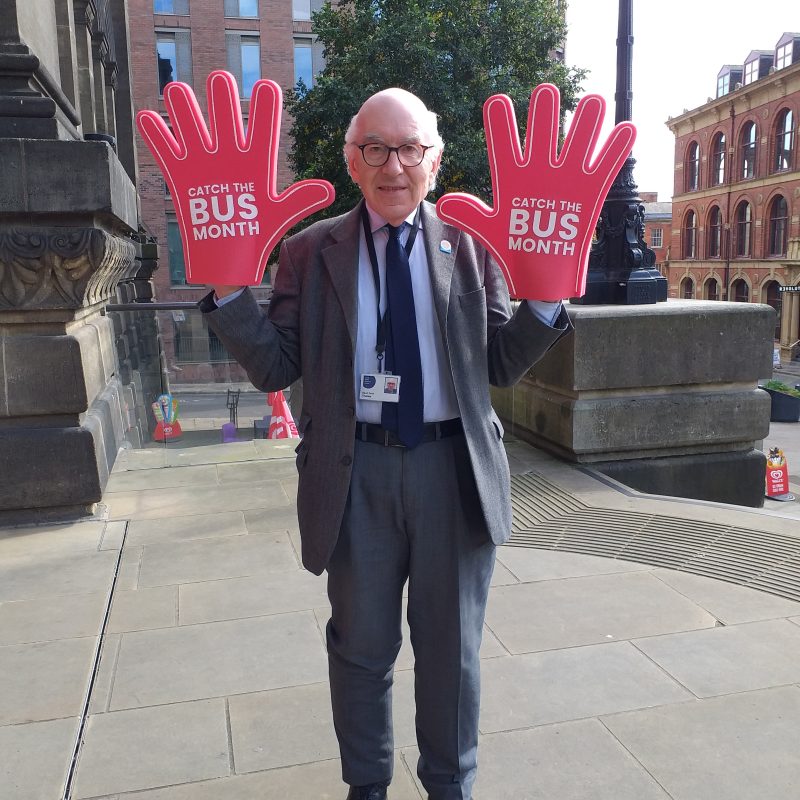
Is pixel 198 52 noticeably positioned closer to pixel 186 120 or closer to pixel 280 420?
pixel 280 420

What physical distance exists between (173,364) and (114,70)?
9.95 m

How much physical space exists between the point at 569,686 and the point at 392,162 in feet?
6.60

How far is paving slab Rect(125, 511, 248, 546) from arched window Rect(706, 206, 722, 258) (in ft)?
158

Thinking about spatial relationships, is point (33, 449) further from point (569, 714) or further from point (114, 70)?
point (114, 70)

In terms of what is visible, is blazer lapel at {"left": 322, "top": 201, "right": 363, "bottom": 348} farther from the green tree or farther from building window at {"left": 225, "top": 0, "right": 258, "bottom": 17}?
building window at {"left": 225, "top": 0, "right": 258, "bottom": 17}

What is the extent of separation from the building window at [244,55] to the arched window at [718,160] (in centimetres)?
2780

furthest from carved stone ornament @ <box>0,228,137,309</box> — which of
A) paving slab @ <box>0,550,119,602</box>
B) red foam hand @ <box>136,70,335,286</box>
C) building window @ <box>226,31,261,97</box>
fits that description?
building window @ <box>226,31,261,97</box>

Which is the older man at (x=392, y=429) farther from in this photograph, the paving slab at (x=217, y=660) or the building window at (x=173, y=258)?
the building window at (x=173, y=258)

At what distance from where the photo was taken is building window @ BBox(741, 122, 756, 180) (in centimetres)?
4434

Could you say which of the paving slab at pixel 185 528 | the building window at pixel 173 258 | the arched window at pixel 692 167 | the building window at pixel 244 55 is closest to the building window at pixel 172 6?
the building window at pixel 244 55

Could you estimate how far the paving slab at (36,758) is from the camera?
8.10 ft

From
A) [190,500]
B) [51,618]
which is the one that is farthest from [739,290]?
[51,618]

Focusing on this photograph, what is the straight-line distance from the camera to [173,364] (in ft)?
28.2

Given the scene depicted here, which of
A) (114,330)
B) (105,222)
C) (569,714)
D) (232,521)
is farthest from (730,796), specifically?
(114,330)
